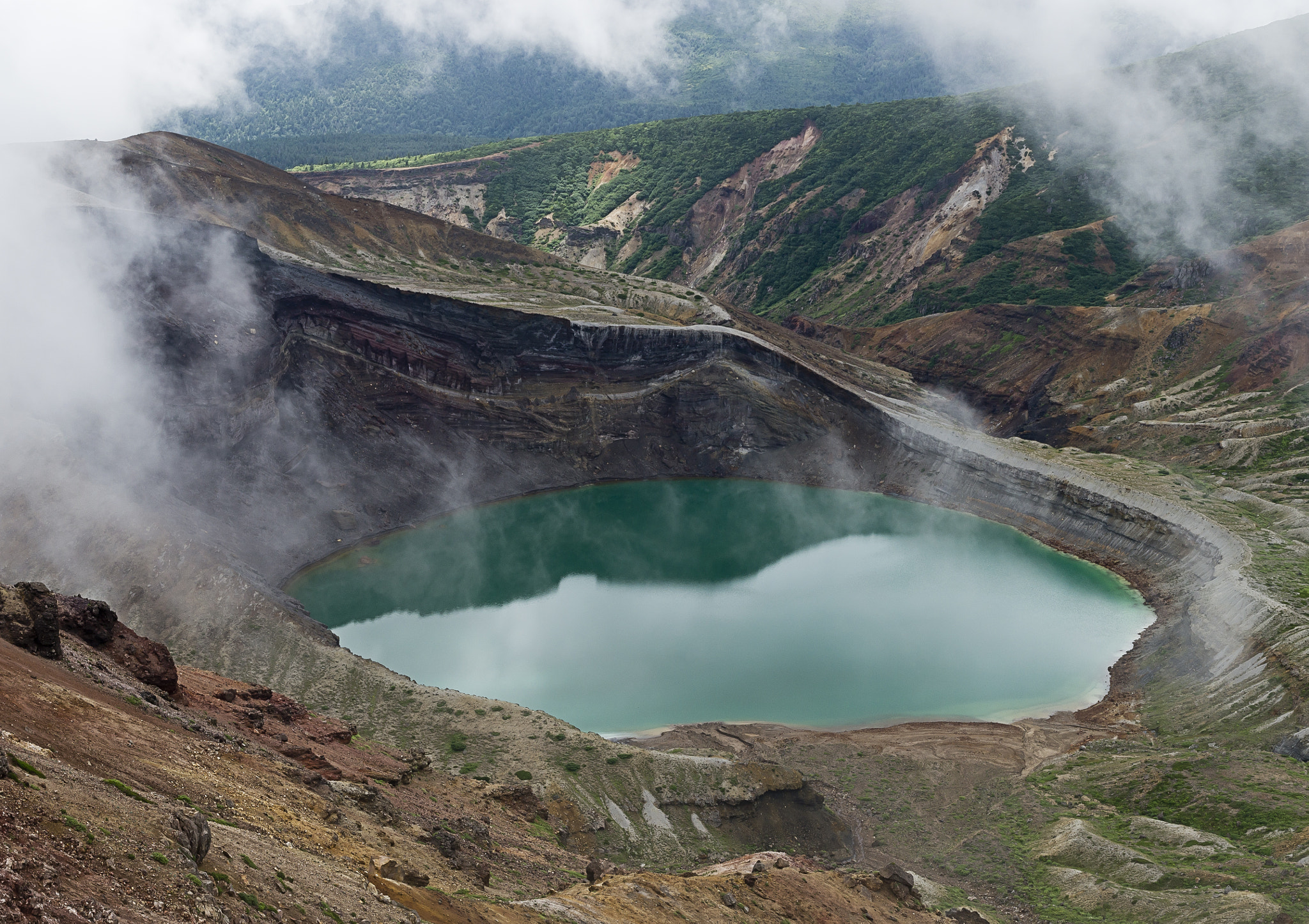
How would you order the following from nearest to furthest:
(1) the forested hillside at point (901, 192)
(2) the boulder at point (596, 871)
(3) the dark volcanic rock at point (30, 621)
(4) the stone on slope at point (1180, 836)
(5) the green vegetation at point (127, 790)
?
(5) the green vegetation at point (127, 790), (3) the dark volcanic rock at point (30, 621), (2) the boulder at point (596, 871), (4) the stone on slope at point (1180, 836), (1) the forested hillside at point (901, 192)

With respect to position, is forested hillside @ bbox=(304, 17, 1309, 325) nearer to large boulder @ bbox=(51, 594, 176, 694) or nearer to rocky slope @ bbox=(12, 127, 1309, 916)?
rocky slope @ bbox=(12, 127, 1309, 916)

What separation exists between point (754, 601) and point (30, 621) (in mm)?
37663

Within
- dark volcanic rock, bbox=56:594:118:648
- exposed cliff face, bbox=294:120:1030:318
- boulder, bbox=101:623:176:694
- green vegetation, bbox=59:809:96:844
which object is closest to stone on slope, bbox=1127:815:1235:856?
green vegetation, bbox=59:809:96:844

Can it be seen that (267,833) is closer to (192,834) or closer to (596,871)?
(192,834)

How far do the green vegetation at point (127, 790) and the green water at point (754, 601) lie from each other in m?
26.1

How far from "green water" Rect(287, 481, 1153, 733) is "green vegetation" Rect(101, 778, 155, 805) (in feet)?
85.8

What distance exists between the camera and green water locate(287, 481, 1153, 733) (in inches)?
1592

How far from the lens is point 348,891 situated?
1323 centimetres

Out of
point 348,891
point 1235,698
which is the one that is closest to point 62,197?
point 348,891

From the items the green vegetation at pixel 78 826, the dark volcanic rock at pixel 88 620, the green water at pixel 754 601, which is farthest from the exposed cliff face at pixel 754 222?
the green vegetation at pixel 78 826

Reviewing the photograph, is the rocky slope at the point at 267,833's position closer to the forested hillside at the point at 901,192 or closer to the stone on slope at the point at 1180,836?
the stone on slope at the point at 1180,836

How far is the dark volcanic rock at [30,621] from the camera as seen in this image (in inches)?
689

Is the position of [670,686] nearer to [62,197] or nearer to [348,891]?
[348,891]

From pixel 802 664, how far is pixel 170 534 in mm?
29738
